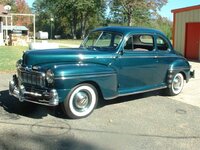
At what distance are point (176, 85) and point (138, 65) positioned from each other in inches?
74.0

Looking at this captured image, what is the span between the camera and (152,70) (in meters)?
8.04

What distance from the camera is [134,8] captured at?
52.4 m

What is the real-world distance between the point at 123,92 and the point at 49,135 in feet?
7.70

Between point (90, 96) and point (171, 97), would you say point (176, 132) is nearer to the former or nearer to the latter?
point (90, 96)

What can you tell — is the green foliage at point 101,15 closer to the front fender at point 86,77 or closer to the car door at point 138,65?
the car door at point 138,65

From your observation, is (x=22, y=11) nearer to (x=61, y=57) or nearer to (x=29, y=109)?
Result: (x=29, y=109)

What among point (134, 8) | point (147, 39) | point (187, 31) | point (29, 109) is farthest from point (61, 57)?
point (134, 8)

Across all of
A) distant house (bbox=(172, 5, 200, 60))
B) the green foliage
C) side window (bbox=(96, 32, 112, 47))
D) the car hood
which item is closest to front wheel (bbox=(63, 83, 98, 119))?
the car hood

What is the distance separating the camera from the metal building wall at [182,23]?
18261 mm

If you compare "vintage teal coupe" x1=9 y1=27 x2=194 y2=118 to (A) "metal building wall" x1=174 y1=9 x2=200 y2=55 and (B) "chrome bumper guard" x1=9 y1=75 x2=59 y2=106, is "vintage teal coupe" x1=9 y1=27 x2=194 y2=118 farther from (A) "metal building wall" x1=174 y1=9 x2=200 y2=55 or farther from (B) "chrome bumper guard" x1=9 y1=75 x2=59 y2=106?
(A) "metal building wall" x1=174 y1=9 x2=200 y2=55

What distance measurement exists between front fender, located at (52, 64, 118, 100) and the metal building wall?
40.9 ft

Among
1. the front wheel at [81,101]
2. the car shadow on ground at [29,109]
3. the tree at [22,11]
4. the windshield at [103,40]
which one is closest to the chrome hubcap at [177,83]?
the car shadow on ground at [29,109]

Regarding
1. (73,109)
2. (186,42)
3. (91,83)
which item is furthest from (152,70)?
(186,42)

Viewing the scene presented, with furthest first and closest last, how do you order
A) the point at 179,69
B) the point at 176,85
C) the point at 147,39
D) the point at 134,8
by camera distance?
the point at 134,8 → the point at 176,85 → the point at 179,69 → the point at 147,39
